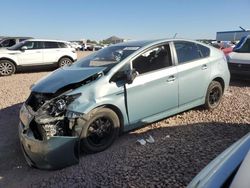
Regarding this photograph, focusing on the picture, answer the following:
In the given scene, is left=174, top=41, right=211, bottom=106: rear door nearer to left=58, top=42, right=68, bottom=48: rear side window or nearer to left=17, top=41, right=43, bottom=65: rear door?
left=17, top=41, right=43, bottom=65: rear door

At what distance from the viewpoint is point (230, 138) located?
16.7ft

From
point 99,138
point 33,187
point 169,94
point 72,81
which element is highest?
point 72,81

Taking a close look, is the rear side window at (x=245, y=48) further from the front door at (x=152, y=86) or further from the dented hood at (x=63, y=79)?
the dented hood at (x=63, y=79)

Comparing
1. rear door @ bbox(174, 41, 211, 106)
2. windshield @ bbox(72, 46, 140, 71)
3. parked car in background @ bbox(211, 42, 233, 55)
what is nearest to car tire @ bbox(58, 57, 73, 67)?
parked car in background @ bbox(211, 42, 233, 55)

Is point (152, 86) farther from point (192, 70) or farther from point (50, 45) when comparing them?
point (50, 45)

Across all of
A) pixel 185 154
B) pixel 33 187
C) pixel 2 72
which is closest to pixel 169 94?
pixel 185 154

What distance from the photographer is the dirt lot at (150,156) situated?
4012 millimetres

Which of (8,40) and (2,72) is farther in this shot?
(8,40)

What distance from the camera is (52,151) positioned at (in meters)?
4.30

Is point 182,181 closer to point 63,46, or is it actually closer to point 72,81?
point 72,81

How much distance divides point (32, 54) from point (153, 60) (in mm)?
10299

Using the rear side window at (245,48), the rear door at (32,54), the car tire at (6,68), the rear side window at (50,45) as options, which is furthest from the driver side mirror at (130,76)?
the rear side window at (50,45)

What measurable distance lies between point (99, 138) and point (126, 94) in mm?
799

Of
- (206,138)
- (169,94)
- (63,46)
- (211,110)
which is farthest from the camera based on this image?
(63,46)
